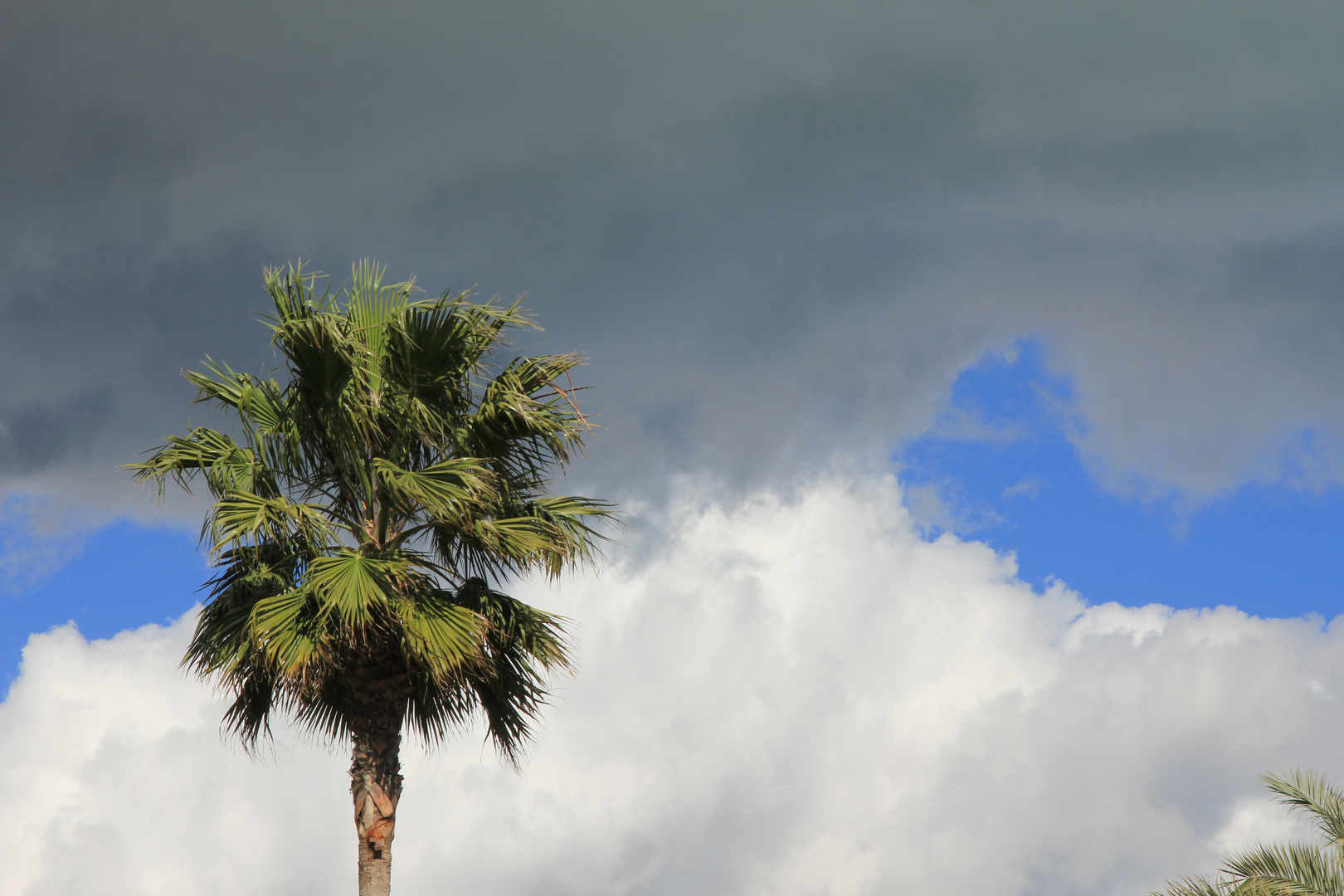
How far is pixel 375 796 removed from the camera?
10.1 m

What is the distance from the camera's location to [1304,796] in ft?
45.0

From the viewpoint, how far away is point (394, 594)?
9.86 m

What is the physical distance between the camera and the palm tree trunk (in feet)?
32.6

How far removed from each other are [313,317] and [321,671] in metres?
3.30

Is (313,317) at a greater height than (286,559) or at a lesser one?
greater

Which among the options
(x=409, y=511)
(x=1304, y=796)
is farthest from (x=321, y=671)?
(x=1304, y=796)

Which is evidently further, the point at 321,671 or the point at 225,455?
the point at 225,455

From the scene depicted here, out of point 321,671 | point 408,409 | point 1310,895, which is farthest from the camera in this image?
point 1310,895

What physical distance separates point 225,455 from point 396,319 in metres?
2.17

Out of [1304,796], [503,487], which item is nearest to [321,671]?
[503,487]

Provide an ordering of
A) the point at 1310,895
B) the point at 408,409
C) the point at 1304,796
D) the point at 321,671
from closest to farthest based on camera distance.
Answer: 1. the point at 321,671
2. the point at 408,409
3. the point at 1310,895
4. the point at 1304,796

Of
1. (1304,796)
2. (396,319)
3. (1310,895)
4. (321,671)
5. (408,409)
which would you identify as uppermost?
(396,319)

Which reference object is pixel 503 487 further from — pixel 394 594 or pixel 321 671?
pixel 321 671

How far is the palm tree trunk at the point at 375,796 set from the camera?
32.6ft
